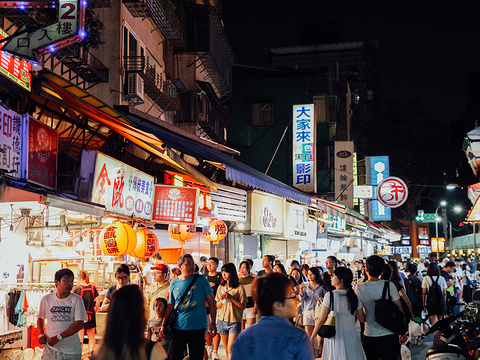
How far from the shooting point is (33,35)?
27.2 feet

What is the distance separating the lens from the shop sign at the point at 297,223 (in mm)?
20319

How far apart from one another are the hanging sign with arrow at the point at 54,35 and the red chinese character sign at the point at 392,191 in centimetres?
2333

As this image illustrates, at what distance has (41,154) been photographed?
902 centimetres

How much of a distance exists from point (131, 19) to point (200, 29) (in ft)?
15.4

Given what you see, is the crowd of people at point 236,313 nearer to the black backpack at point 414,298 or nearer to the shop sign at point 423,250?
the black backpack at point 414,298

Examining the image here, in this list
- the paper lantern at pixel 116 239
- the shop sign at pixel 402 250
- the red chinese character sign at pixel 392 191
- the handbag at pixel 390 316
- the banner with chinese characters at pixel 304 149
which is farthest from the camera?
the shop sign at pixel 402 250

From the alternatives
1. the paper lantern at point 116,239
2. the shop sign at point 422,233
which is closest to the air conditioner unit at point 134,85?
the paper lantern at point 116,239

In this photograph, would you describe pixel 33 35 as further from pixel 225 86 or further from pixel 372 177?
pixel 372 177

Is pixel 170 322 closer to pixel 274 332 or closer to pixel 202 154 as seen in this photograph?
pixel 274 332

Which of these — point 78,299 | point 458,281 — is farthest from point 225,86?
point 78,299

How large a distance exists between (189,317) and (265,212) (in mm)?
10257

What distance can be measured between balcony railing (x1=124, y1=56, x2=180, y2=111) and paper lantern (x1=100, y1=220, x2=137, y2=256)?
638cm

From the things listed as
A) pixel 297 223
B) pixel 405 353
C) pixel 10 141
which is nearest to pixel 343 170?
pixel 297 223

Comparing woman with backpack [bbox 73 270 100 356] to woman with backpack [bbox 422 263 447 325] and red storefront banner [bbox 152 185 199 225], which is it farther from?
woman with backpack [bbox 422 263 447 325]
